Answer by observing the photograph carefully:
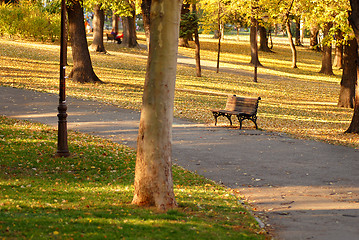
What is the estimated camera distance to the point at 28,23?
128ft

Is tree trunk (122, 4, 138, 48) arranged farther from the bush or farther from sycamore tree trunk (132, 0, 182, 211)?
sycamore tree trunk (132, 0, 182, 211)

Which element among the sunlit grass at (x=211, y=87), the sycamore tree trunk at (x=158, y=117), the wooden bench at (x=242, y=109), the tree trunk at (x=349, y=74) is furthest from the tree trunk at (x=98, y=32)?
the sycamore tree trunk at (x=158, y=117)

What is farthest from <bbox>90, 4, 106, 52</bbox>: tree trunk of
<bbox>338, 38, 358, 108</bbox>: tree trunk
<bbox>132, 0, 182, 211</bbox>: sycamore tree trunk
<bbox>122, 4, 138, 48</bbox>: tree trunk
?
<bbox>132, 0, 182, 211</bbox>: sycamore tree trunk

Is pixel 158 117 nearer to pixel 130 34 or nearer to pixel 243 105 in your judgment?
pixel 243 105

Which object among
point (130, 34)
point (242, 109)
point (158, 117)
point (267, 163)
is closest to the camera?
point (158, 117)

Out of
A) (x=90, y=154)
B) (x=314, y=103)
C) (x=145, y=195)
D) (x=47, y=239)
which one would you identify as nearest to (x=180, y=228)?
(x=145, y=195)

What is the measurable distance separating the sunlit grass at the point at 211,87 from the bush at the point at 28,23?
144 inches

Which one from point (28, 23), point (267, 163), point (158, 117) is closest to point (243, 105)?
point (267, 163)

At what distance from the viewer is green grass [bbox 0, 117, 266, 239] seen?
589 cm

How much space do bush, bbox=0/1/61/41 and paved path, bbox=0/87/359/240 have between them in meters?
21.9

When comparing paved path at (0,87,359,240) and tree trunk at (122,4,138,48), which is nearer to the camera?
paved path at (0,87,359,240)

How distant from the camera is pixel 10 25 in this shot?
39250mm

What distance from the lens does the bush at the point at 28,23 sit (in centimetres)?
3875

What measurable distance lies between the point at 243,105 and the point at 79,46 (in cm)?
1021
